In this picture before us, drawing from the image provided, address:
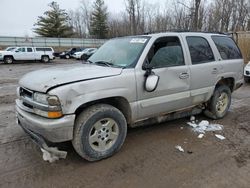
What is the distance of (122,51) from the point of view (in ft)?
13.1

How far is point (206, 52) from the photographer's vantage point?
4.62 m

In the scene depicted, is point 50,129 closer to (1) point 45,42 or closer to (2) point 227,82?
(2) point 227,82

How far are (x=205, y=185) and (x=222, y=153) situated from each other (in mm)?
983

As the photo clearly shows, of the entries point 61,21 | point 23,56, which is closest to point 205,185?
point 23,56

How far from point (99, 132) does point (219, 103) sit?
3024 mm

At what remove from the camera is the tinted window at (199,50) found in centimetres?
435

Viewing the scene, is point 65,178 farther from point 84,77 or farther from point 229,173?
point 229,173

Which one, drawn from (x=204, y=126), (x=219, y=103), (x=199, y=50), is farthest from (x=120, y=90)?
(x=219, y=103)

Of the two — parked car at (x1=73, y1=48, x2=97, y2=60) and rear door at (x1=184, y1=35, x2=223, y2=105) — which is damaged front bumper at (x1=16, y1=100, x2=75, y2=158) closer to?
parked car at (x1=73, y1=48, x2=97, y2=60)

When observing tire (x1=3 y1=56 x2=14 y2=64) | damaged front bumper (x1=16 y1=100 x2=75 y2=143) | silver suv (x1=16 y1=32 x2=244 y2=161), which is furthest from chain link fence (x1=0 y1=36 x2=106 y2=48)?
damaged front bumper (x1=16 y1=100 x2=75 y2=143)

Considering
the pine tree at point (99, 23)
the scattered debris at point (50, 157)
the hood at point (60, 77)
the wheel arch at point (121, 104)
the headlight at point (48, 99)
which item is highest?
the pine tree at point (99, 23)

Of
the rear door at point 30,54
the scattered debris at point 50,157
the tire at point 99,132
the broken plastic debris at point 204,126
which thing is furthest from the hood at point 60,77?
the rear door at point 30,54

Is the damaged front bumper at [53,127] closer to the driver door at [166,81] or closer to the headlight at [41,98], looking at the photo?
the headlight at [41,98]

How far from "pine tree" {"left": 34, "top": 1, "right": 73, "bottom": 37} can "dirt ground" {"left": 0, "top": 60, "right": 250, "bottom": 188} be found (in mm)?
46819
